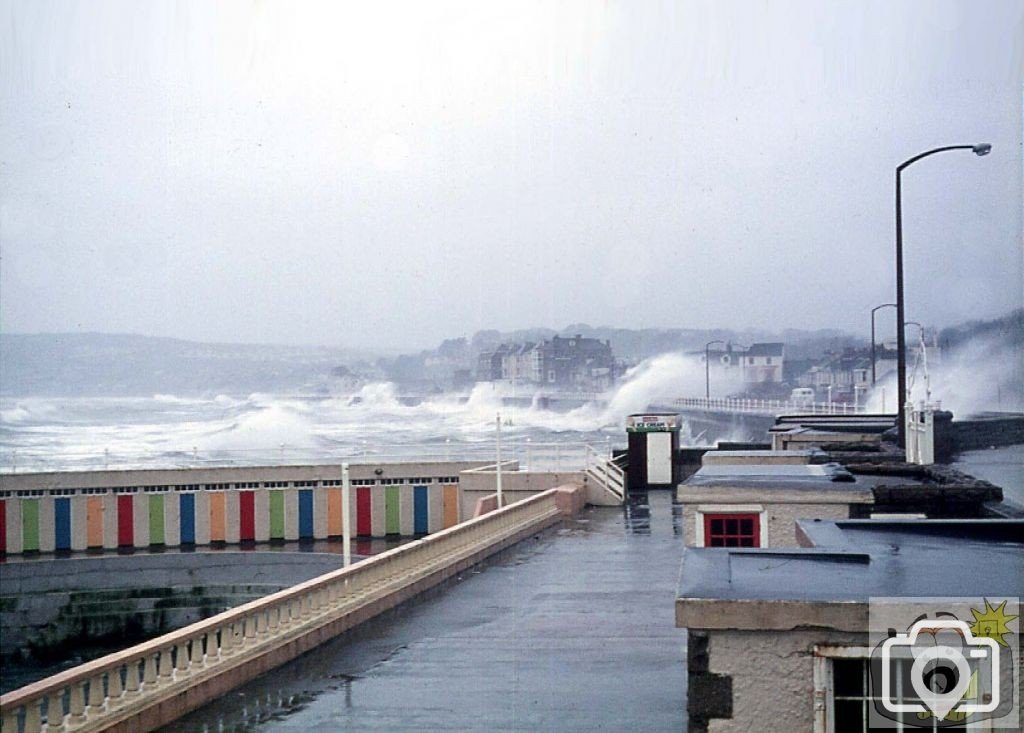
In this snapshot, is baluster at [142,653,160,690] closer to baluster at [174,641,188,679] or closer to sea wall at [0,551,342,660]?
baluster at [174,641,188,679]

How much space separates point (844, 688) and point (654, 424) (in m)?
26.9

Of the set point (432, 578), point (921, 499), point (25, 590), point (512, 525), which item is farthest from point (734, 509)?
point (25, 590)

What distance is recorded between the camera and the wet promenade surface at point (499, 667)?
9.25 m

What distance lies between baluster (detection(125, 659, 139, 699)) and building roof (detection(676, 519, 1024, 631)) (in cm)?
446

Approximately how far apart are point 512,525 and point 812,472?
8.14 meters

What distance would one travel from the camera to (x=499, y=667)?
433 inches

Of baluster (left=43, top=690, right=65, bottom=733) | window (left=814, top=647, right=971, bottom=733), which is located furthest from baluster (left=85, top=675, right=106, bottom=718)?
window (left=814, top=647, right=971, bottom=733)

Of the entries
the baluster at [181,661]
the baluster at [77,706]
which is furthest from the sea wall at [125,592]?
the baluster at [77,706]

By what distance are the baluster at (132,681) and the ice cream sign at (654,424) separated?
24.3 m

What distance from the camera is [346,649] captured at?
12.1 meters

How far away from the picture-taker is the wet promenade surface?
9.25 meters

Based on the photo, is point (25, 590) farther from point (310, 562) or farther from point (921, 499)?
point (921, 499)

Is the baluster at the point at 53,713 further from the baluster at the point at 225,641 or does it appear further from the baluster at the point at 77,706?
the baluster at the point at 225,641

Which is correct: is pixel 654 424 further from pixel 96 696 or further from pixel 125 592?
pixel 96 696
